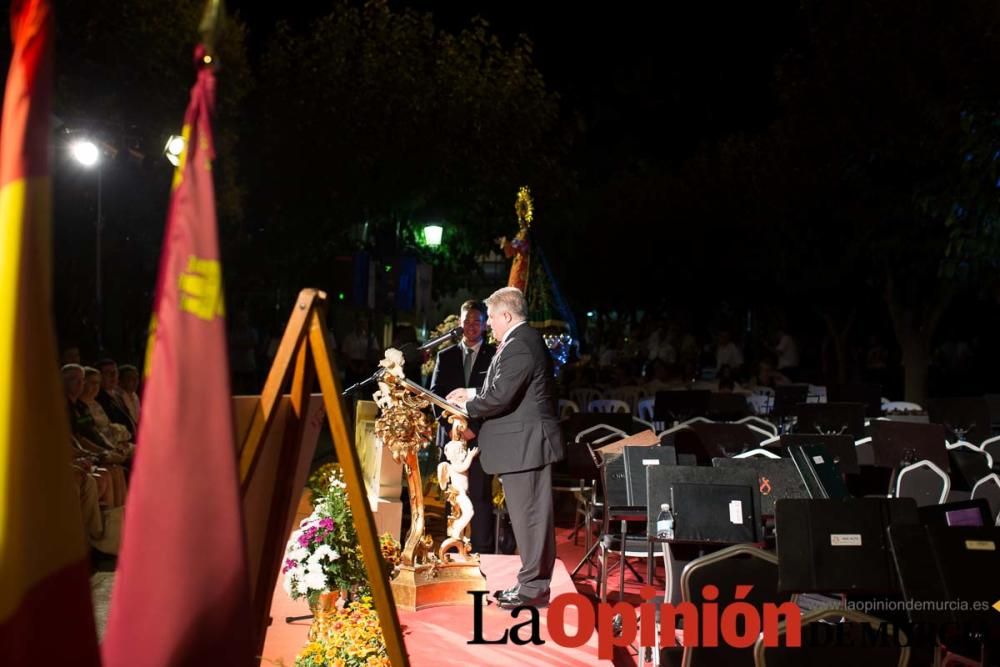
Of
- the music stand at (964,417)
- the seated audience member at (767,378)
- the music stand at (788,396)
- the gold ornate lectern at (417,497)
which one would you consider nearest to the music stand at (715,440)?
the music stand at (964,417)

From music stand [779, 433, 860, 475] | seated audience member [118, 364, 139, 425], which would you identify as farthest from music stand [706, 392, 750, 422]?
seated audience member [118, 364, 139, 425]

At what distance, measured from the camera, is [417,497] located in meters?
6.63

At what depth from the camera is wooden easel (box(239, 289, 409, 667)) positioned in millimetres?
2773

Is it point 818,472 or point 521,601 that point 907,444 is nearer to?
→ point 818,472

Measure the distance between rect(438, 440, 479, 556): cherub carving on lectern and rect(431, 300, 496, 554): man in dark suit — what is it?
102cm

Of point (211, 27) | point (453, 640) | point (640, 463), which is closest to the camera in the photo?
point (211, 27)

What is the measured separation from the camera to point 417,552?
6.74 m

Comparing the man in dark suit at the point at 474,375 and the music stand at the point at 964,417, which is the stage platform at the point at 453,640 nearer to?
the man in dark suit at the point at 474,375

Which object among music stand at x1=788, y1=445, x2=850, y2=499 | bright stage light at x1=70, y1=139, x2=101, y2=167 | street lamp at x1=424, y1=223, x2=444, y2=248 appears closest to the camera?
music stand at x1=788, y1=445, x2=850, y2=499

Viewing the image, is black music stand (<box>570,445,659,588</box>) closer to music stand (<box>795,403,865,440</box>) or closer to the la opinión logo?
the la opinión logo

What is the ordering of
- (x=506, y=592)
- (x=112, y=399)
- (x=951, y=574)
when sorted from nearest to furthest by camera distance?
(x=951, y=574), (x=506, y=592), (x=112, y=399)

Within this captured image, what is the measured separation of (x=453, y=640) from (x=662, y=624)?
152 cm

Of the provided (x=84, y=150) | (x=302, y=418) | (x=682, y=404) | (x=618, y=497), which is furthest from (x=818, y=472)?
(x=84, y=150)

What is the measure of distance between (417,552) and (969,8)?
33.3 ft
